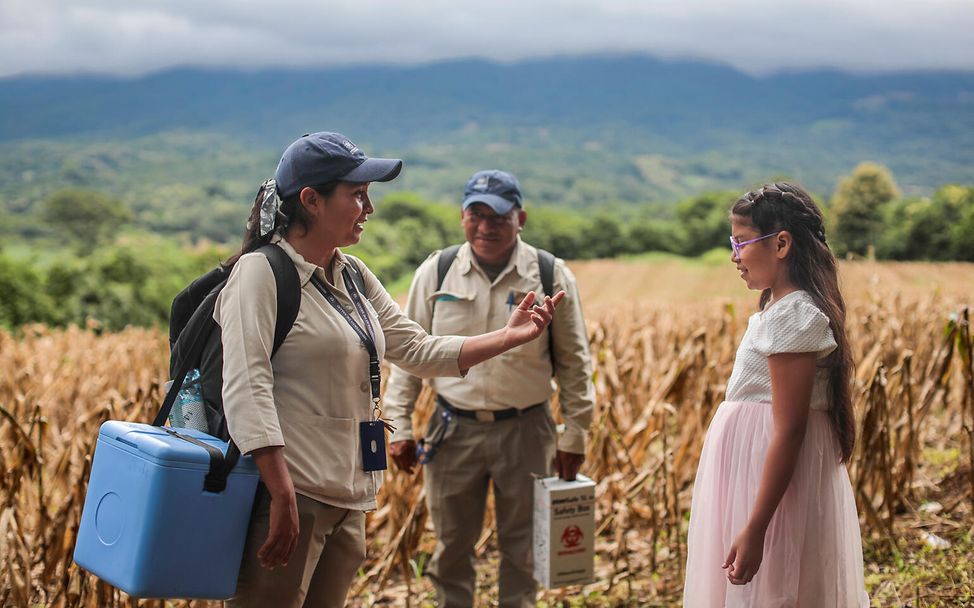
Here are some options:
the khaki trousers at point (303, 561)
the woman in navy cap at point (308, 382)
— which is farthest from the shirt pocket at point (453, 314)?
the khaki trousers at point (303, 561)

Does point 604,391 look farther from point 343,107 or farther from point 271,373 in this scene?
point 343,107

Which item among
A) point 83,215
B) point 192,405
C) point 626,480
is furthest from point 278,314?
point 83,215

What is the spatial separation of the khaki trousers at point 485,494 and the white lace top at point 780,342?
1.31m

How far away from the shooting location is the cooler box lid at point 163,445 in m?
2.10

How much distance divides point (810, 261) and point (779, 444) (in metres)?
0.49

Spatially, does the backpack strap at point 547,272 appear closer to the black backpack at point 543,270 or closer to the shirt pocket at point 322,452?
the black backpack at point 543,270

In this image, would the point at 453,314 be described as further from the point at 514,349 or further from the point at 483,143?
the point at 483,143

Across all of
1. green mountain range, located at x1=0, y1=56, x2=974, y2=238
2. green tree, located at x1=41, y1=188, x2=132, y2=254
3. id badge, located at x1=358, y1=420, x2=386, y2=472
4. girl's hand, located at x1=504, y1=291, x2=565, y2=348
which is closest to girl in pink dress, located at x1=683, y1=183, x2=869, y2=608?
girl's hand, located at x1=504, y1=291, x2=565, y2=348

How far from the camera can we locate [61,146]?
380ft

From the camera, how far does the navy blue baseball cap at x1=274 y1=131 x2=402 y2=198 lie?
2334mm

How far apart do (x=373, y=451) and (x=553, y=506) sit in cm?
123

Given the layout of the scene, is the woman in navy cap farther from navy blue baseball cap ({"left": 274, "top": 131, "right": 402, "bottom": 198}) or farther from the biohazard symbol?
the biohazard symbol

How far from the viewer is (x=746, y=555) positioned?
2275 mm

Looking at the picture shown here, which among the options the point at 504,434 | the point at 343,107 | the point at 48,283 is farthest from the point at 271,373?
the point at 343,107
